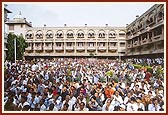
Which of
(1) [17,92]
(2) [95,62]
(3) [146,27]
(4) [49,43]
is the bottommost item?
(1) [17,92]

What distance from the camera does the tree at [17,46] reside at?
5383 millimetres

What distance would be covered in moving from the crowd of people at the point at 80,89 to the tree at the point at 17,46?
14cm

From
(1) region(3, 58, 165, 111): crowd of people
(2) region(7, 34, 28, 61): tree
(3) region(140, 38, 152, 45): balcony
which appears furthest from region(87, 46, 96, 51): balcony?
(2) region(7, 34, 28, 61): tree

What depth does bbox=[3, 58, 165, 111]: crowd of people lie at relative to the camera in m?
4.59

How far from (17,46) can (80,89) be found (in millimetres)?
1649

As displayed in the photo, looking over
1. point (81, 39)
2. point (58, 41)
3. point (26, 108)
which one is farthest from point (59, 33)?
point (26, 108)

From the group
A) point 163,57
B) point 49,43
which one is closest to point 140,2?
point 163,57

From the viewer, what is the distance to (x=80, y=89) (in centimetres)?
507

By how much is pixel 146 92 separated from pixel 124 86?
0.48 meters

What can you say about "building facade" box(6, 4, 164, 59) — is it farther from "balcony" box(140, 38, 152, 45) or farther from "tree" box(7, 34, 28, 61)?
"tree" box(7, 34, 28, 61)

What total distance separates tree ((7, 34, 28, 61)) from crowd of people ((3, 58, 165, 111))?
139 mm

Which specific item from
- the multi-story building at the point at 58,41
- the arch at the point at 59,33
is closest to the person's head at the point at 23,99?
the multi-story building at the point at 58,41

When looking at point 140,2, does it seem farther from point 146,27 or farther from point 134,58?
point 146,27

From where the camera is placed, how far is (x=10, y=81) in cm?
524
